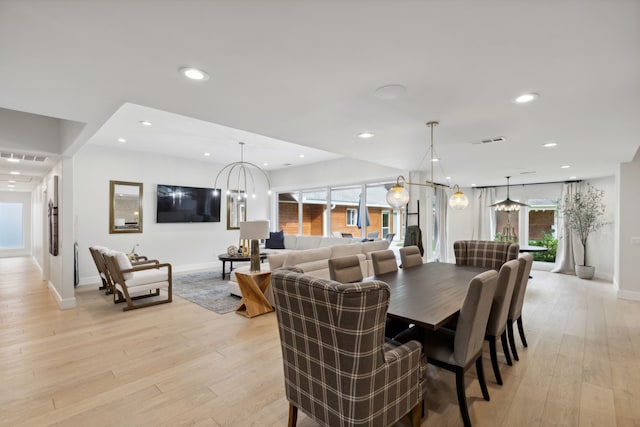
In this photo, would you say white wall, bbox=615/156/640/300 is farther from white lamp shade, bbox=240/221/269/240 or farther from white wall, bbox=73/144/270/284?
white wall, bbox=73/144/270/284

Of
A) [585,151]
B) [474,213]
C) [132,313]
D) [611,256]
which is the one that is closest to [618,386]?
[585,151]

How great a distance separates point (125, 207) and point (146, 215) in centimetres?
43

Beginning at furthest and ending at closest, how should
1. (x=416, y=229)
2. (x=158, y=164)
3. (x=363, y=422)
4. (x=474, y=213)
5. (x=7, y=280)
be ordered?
(x=474, y=213), (x=158, y=164), (x=7, y=280), (x=416, y=229), (x=363, y=422)

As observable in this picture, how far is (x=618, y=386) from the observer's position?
2.42 meters

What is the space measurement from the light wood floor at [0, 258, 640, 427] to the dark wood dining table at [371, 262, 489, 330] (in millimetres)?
747

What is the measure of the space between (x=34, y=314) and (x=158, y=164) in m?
3.66

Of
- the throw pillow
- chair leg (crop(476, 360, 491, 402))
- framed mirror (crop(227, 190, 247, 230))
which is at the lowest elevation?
chair leg (crop(476, 360, 491, 402))

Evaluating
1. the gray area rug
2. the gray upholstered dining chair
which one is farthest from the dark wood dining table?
the gray area rug

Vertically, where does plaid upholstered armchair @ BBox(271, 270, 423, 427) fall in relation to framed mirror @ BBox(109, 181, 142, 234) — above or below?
below

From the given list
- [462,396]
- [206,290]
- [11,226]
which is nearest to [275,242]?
[206,290]

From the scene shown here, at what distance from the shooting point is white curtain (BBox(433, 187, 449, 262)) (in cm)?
887

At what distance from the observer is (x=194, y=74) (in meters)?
2.02

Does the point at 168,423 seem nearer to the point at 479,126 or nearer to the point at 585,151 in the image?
the point at 479,126

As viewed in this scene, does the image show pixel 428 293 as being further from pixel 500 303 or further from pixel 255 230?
pixel 255 230
